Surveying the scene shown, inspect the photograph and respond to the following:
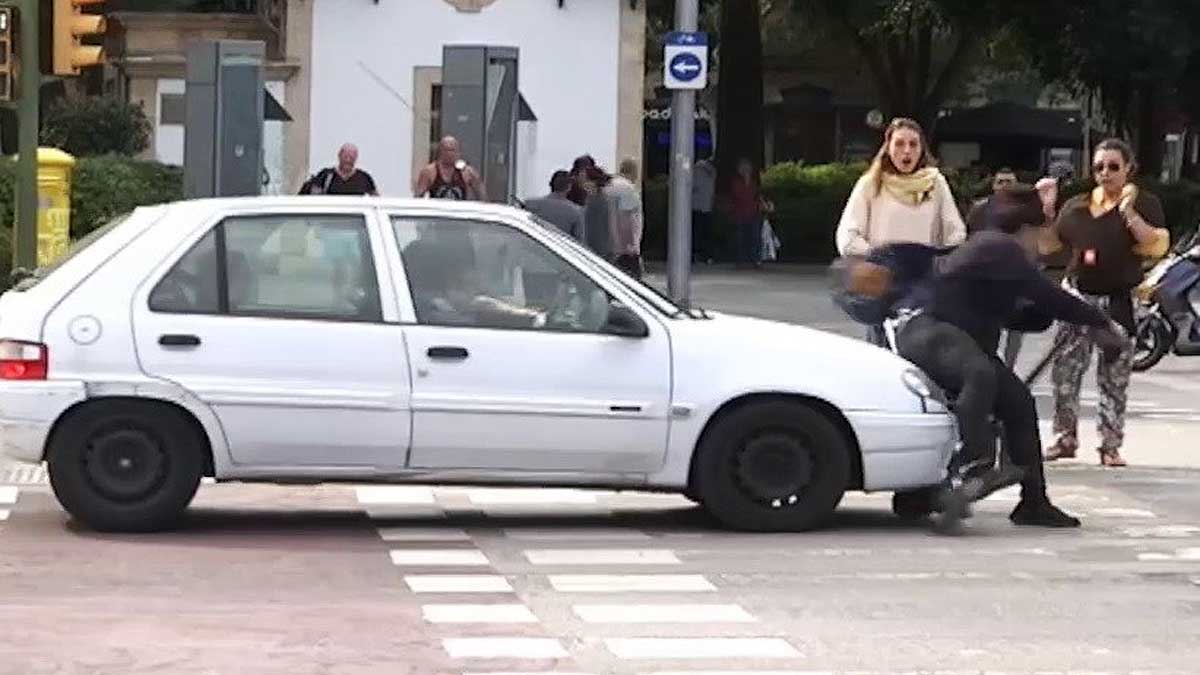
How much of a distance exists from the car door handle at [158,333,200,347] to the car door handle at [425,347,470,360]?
1011 millimetres

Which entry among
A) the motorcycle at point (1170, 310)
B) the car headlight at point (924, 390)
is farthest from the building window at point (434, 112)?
the car headlight at point (924, 390)

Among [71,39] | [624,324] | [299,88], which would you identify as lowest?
[624,324]

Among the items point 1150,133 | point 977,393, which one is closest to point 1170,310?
point 977,393

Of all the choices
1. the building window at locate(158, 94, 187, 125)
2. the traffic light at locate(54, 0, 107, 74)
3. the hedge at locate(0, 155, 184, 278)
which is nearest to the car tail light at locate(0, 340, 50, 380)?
the traffic light at locate(54, 0, 107, 74)

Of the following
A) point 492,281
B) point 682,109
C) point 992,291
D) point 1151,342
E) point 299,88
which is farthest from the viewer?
point 299,88

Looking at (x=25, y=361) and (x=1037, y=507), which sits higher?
(x=25, y=361)

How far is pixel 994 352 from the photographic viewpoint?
1259 centimetres

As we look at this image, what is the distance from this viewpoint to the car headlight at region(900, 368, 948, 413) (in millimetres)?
12070

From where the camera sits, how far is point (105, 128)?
33469mm

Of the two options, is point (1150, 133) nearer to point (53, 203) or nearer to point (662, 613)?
point (53, 203)

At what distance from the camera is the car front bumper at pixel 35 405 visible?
1149 centimetres

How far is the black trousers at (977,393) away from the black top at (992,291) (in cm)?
9

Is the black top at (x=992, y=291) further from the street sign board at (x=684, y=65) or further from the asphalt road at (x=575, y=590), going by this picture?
the street sign board at (x=684, y=65)

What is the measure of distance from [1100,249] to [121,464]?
6078 millimetres
